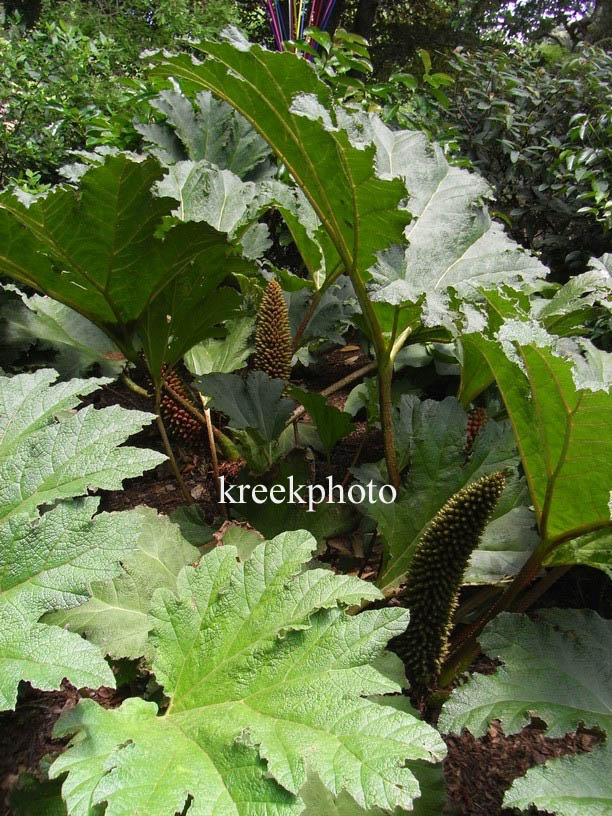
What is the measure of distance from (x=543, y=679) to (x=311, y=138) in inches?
37.9

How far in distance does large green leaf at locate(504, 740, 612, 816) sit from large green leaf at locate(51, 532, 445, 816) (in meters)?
0.19

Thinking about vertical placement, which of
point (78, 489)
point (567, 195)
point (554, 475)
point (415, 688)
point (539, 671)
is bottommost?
point (415, 688)

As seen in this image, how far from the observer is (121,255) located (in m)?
1.26

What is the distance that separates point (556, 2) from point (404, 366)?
1213 centimetres

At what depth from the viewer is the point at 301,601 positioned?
87 centimetres

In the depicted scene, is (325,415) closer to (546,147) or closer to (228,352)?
(228,352)

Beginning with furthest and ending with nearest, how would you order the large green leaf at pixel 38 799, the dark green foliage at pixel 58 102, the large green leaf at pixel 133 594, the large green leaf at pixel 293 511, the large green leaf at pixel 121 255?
the dark green foliage at pixel 58 102 → the large green leaf at pixel 293 511 → the large green leaf at pixel 121 255 → the large green leaf at pixel 133 594 → the large green leaf at pixel 38 799

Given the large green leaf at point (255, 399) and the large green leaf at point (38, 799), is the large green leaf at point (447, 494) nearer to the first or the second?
the large green leaf at point (255, 399)

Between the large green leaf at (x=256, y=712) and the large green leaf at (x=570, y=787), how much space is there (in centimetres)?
19

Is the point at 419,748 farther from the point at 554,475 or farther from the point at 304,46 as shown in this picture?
the point at 304,46

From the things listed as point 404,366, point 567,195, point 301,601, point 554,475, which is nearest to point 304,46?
point 567,195

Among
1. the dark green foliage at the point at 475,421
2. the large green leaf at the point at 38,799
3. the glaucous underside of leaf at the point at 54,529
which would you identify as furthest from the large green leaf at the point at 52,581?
the dark green foliage at the point at 475,421

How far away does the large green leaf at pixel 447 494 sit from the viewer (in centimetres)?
115

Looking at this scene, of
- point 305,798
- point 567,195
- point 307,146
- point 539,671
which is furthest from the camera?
point 567,195
